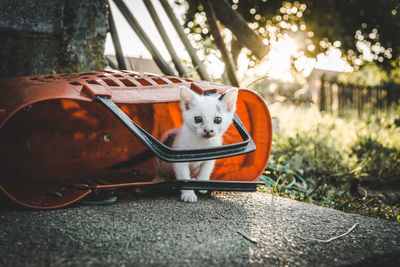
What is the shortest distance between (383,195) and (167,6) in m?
2.56

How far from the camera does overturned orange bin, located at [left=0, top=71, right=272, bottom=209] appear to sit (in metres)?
1.41

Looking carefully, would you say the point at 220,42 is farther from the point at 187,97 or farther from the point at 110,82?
the point at 110,82

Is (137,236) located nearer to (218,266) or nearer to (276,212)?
(218,266)

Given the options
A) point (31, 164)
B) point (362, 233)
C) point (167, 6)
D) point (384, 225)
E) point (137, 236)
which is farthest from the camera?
point (167, 6)

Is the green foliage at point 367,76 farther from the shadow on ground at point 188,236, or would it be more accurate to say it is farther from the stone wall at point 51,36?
the shadow on ground at point 188,236

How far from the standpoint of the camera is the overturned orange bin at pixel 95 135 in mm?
1407

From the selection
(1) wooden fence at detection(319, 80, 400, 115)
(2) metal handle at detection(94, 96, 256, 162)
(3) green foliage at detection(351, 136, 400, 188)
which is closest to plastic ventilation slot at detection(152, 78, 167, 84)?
(2) metal handle at detection(94, 96, 256, 162)

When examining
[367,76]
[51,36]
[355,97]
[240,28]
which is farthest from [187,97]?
[367,76]

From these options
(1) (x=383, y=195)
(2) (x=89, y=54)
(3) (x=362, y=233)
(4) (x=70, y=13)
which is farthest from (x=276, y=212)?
(4) (x=70, y=13)

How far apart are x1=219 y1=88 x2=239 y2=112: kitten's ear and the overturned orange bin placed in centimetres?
10

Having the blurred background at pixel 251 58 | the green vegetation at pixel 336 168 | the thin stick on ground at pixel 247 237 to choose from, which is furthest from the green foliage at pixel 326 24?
the thin stick on ground at pixel 247 237

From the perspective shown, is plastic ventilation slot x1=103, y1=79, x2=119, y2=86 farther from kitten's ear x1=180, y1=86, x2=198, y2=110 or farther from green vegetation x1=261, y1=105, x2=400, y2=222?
green vegetation x1=261, y1=105, x2=400, y2=222

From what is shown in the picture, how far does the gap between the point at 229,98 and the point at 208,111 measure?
0.47 feet

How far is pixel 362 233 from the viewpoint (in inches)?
53.4
